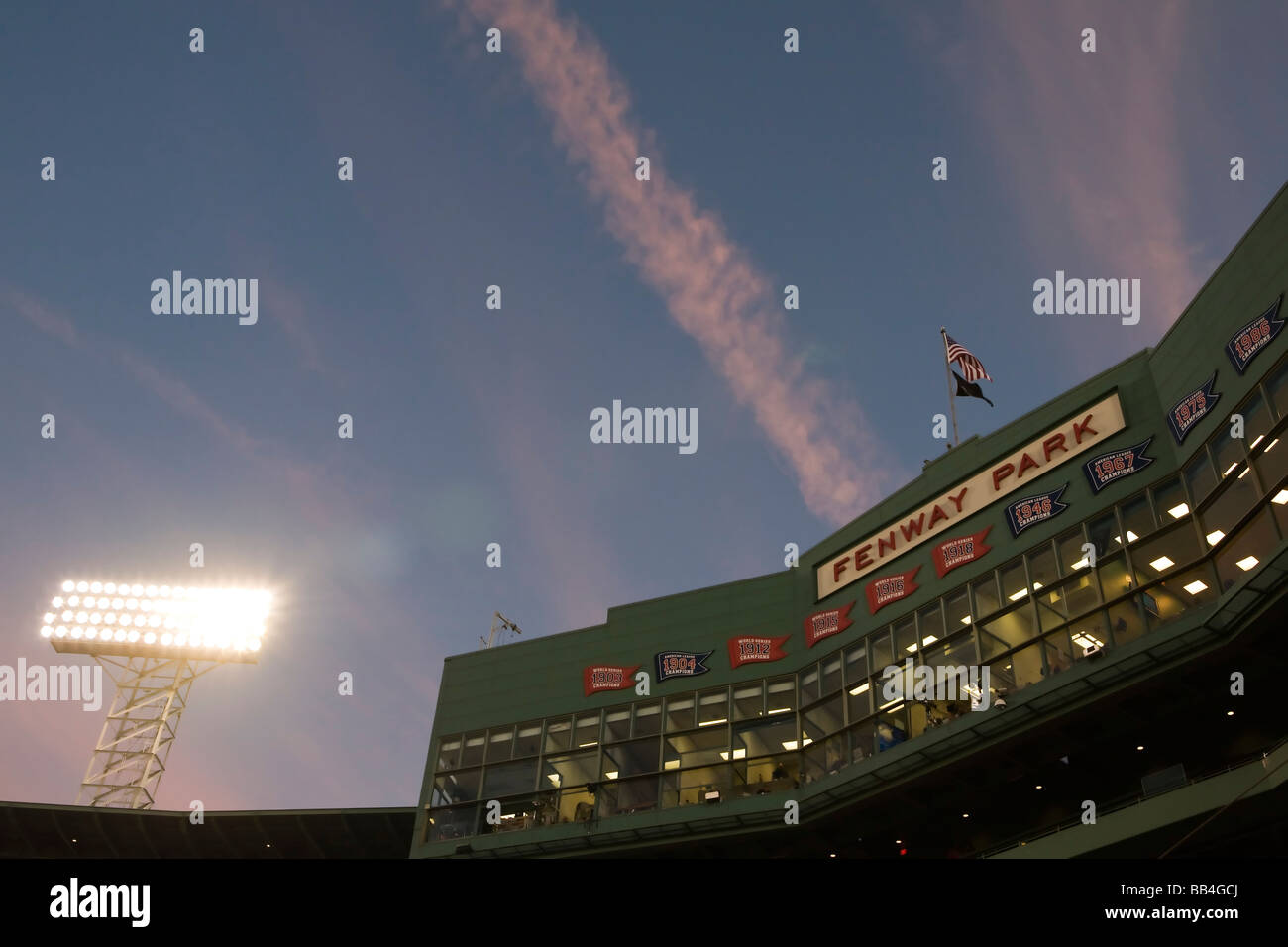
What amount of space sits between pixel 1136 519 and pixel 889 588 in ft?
25.0

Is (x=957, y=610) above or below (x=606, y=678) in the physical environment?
above

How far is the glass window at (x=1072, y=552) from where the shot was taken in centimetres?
2594

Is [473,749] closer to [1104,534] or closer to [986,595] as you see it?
[986,595]

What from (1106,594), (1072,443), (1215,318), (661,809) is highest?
(1215,318)

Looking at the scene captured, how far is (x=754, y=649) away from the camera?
33531 mm

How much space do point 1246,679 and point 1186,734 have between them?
8.56 feet

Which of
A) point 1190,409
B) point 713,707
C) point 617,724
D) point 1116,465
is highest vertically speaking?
point 1190,409

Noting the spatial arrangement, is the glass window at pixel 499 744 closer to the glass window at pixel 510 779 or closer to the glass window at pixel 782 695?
the glass window at pixel 510 779

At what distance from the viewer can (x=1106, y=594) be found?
2495 centimetres

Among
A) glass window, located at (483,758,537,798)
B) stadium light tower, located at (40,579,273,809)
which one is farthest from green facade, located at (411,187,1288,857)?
stadium light tower, located at (40,579,273,809)

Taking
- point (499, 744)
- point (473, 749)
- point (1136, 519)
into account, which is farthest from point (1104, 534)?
point (473, 749)
